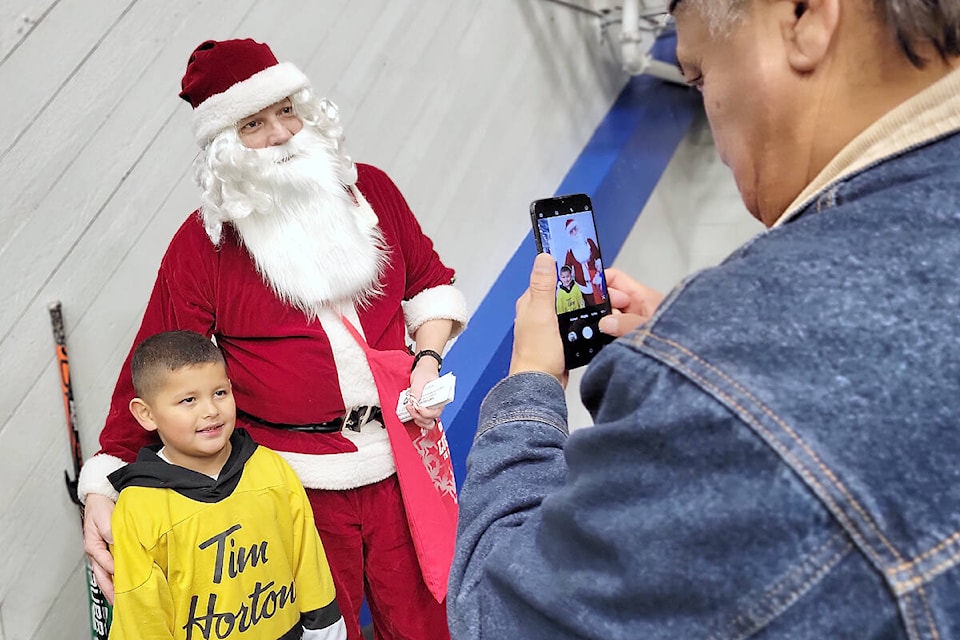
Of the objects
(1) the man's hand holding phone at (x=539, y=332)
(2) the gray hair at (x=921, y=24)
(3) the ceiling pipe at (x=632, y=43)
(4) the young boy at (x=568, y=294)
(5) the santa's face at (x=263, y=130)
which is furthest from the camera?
(3) the ceiling pipe at (x=632, y=43)

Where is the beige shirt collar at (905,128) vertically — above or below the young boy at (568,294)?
above

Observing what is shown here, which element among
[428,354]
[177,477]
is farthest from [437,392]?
[177,477]

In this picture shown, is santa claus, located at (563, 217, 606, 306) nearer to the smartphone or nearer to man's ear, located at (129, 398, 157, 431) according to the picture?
the smartphone

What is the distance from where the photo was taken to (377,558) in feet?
4.71

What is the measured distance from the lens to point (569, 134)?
290cm

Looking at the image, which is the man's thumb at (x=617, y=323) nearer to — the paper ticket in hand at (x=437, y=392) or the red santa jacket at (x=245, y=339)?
the paper ticket in hand at (x=437, y=392)

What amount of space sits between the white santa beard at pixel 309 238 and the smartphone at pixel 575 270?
0.39 meters

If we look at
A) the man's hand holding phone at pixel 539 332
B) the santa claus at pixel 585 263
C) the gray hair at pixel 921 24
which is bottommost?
the santa claus at pixel 585 263

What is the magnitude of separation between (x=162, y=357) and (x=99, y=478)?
0.22m

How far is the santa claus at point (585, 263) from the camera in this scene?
1.09 meters

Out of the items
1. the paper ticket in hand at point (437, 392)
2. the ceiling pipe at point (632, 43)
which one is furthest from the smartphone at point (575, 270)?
the ceiling pipe at point (632, 43)

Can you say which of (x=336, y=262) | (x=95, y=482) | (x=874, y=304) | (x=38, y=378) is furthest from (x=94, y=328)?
(x=874, y=304)

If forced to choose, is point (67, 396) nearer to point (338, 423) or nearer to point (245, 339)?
point (245, 339)

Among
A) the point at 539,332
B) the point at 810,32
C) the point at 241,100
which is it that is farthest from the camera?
the point at 241,100
